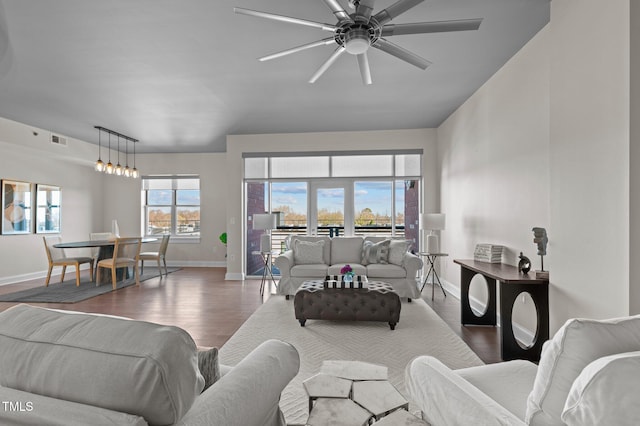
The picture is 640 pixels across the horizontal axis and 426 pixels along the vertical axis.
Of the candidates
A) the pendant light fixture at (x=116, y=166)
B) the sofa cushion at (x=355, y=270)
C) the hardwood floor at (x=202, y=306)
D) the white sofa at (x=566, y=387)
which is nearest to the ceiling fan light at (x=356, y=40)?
the white sofa at (x=566, y=387)

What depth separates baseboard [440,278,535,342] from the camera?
→ 3353mm

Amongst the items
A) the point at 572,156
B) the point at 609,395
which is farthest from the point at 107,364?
the point at 572,156

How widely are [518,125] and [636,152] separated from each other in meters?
1.77

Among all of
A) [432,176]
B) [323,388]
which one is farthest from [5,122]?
[432,176]

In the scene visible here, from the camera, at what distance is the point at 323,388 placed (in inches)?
67.4

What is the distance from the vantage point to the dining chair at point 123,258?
584 centimetres

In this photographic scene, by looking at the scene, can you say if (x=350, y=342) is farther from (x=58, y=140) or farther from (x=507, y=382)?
(x=58, y=140)

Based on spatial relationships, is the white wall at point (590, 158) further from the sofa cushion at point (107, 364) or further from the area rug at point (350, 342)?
the sofa cushion at point (107, 364)

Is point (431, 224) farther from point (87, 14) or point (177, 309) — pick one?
point (87, 14)

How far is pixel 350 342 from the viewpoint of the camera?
3338 mm

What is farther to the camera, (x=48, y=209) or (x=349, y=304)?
(x=48, y=209)

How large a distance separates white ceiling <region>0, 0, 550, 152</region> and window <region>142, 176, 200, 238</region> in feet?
8.21

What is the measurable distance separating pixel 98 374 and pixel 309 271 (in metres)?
4.42

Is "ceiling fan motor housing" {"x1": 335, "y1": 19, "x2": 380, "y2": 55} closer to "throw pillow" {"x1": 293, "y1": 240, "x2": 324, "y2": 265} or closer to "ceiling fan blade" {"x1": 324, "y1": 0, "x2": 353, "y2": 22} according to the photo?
"ceiling fan blade" {"x1": 324, "y1": 0, "x2": 353, "y2": 22}
